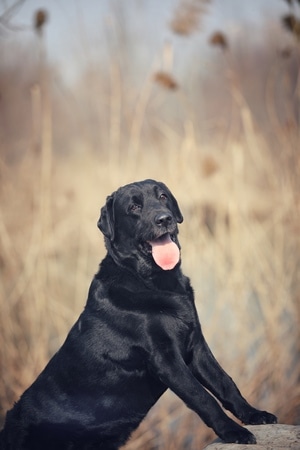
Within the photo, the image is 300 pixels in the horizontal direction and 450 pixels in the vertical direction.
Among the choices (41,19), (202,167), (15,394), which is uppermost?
(41,19)

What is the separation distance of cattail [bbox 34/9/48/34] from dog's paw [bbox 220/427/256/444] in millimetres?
2745

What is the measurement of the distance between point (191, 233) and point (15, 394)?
5.80 feet

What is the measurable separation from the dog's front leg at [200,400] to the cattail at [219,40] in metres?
2.51

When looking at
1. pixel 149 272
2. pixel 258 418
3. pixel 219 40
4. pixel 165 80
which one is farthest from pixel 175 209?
pixel 219 40

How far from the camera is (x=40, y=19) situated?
4199 millimetres

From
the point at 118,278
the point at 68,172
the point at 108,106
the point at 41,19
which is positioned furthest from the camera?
the point at 68,172

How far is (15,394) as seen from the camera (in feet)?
16.2

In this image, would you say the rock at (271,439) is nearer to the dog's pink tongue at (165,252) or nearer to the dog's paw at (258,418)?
the dog's paw at (258,418)

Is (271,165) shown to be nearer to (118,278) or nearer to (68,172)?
(118,278)

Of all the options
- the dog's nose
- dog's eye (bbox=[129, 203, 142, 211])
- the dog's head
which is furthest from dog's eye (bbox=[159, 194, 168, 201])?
the dog's nose

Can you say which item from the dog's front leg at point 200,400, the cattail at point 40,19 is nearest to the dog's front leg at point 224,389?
the dog's front leg at point 200,400

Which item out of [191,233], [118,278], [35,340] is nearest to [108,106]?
[191,233]

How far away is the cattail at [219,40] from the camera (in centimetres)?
442

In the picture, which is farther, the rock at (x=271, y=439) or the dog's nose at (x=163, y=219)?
the dog's nose at (x=163, y=219)
